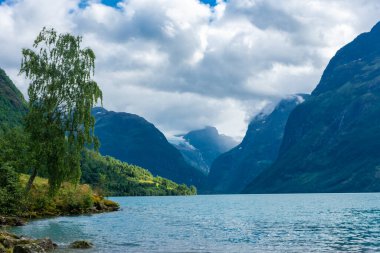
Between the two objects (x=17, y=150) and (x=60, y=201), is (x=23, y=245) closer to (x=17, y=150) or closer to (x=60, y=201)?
(x=17, y=150)

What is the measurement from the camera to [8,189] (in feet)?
217

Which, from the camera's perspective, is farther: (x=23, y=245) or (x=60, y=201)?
(x=60, y=201)

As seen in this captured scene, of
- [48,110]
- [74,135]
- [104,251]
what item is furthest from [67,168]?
[104,251]

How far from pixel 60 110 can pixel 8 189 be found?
56.2 feet

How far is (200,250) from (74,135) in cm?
2406

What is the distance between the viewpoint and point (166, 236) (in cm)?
5506

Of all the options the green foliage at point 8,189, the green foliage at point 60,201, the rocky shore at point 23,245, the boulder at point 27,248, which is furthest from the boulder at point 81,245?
the green foliage at point 60,201

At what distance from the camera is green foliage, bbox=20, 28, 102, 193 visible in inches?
2226

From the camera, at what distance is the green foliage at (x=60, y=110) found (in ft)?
185

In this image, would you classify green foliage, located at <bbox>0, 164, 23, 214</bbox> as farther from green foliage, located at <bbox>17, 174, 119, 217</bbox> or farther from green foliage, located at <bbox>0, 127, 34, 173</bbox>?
green foliage, located at <bbox>17, 174, 119, 217</bbox>

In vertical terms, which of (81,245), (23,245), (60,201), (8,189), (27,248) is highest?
(8,189)

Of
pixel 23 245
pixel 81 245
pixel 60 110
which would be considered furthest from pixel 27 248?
pixel 60 110

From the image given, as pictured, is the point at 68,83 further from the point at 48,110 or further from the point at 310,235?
the point at 310,235

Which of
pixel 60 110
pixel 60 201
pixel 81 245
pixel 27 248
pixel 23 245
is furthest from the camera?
pixel 60 201
